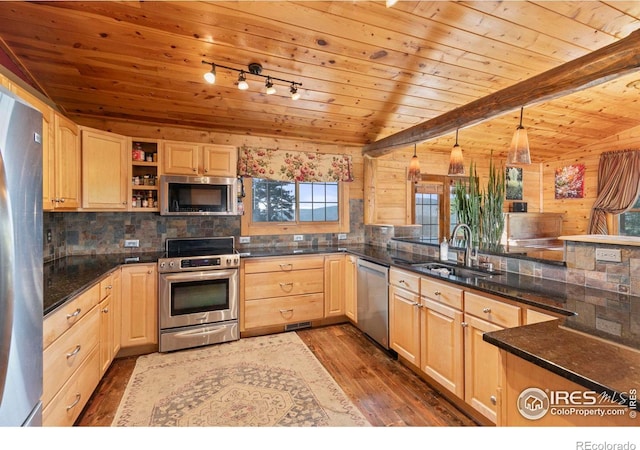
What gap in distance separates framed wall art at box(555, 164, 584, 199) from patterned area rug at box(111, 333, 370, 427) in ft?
19.0

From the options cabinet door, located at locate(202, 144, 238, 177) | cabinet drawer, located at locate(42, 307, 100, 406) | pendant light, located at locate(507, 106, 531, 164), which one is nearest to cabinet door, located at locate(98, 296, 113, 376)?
cabinet drawer, located at locate(42, 307, 100, 406)

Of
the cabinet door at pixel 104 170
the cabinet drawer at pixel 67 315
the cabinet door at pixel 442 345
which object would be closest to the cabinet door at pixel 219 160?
the cabinet door at pixel 104 170

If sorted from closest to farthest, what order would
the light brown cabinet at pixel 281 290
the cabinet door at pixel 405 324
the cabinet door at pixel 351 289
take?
the cabinet door at pixel 405 324 < the light brown cabinet at pixel 281 290 < the cabinet door at pixel 351 289

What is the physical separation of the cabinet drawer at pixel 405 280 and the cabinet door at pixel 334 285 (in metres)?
0.95

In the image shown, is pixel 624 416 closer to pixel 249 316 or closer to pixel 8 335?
pixel 8 335

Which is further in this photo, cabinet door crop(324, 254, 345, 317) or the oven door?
cabinet door crop(324, 254, 345, 317)

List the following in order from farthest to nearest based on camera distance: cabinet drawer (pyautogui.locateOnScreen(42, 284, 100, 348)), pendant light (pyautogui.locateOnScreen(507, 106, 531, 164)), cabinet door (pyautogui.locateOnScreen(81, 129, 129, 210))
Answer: cabinet door (pyautogui.locateOnScreen(81, 129, 129, 210)), pendant light (pyautogui.locateOnScreen(507, 106, 531, 164)), cabinet drawer (pyautogui.locateOnScreen(42, 284, 100, 348))

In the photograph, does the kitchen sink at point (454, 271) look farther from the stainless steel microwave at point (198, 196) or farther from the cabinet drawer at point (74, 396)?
the cabinet drawer at point (74, 396)

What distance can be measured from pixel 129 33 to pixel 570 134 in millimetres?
6094

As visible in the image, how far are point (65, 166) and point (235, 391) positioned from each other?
2271 mm

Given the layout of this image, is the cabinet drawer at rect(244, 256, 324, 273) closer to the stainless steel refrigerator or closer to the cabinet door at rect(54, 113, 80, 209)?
the cabinet door at rect(54, 113, 80, 209)

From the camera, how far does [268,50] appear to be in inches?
91.8

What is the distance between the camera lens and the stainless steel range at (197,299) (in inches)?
114

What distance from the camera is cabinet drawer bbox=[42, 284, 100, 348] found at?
60.0 inches
